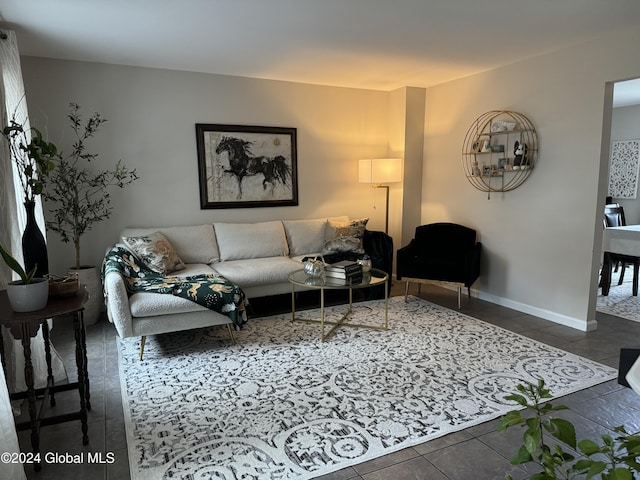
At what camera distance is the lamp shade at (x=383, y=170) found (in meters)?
5.05

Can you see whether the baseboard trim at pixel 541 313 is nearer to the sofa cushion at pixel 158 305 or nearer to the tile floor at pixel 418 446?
the tile floor at pixel 418 446

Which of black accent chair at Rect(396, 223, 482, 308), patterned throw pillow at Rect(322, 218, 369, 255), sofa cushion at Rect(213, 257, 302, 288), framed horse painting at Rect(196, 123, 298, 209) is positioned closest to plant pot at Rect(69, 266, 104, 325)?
sofa cushion at Rect(213, 257, 302, 288)

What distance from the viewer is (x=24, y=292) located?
6.34ft

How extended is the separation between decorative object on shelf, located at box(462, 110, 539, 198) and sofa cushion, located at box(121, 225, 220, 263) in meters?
2.95

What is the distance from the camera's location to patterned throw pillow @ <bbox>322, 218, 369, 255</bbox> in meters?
4.71

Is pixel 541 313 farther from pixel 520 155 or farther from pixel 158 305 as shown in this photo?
pixel 158 305

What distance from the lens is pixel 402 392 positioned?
265 centimetres

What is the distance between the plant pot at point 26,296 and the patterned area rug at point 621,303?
4.73 metres

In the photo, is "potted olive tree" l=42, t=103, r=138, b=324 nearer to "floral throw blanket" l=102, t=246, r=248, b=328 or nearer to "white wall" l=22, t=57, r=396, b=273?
"white wall" l=22, t=57, r=396, b=273

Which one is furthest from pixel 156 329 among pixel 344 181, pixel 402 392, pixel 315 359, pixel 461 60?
pixel 461 60

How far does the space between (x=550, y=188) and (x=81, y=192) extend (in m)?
4.48

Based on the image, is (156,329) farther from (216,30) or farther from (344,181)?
(344,181)

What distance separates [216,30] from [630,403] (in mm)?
3734

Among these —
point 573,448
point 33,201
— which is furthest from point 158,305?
point 573,448
